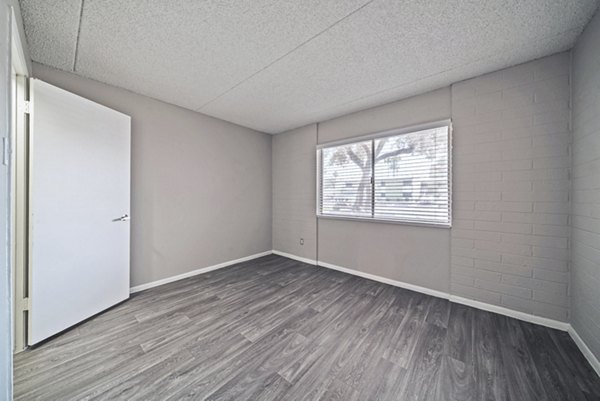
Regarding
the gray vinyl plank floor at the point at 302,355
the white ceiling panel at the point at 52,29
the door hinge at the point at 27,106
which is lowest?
the gray vinyl plank floor at the point at 302,355

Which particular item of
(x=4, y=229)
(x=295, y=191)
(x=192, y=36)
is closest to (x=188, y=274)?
(x=295, y=191)

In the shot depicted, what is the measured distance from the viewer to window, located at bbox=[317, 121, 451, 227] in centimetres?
267

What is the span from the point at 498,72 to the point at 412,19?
4.54ft

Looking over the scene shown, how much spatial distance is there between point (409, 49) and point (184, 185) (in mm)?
3182

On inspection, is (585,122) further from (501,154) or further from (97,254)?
(97,254)

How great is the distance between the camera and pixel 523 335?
1931 millimetres

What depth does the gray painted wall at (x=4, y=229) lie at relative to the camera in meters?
1.06

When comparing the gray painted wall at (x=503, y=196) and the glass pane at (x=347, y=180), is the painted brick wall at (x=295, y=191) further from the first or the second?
the gray painted wall at (x=503, y=196)

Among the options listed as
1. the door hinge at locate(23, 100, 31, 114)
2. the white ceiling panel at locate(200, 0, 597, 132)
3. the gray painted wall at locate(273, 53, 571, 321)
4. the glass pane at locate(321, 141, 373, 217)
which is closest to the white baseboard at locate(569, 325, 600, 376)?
the gray painted wall at locate(273, 53, 571, 321)

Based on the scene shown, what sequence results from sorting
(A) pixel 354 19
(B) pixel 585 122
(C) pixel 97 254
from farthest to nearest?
1. (C) pixel 97 254
2. (B) pixel 585 122
3. (A) pixel 354 19

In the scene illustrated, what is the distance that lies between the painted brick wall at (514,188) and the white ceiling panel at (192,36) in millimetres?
1873

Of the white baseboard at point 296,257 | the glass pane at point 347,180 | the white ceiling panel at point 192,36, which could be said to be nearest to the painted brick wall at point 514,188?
the glass pane at point 347,180

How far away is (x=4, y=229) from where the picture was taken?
1101 mm

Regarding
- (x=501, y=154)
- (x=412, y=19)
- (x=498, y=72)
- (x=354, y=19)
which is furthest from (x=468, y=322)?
(x=354, y=19)
